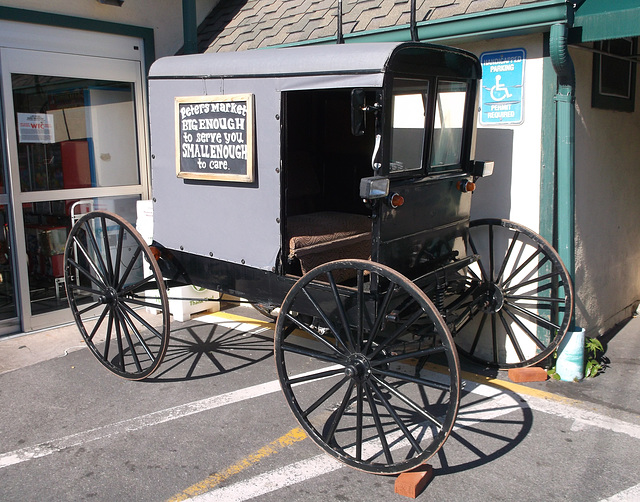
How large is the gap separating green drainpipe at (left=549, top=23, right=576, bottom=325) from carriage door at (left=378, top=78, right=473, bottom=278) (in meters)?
0.71

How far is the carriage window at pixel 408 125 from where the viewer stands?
150 inches

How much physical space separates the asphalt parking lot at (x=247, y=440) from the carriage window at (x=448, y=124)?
1778mm

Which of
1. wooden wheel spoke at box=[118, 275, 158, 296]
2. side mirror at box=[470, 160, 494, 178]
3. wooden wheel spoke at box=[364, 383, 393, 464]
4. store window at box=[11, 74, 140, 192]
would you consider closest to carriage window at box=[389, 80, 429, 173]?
side mirror at box=[470, 160, 494, 178]

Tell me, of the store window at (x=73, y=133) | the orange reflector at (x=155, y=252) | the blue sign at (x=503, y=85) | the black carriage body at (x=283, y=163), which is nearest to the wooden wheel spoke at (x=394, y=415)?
the black carriage body at (x=283, y=163)

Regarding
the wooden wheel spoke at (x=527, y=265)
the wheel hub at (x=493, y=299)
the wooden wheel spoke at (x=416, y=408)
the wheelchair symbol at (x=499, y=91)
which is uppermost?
the wheelchair symbol at (x=499, y=91)

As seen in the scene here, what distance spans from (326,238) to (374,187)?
884mm

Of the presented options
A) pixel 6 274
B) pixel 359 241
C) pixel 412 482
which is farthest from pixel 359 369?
pixel 6 274

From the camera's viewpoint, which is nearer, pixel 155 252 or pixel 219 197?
pixel 219 197

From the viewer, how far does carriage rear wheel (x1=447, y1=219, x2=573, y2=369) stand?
4.68 meters

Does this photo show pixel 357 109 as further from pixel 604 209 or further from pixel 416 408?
pixel 604 209

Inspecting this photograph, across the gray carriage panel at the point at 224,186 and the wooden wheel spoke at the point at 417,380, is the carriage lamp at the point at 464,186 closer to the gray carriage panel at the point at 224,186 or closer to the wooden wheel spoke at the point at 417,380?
the gray carriage panel at the point at 224,186

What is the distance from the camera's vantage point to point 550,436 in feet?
13.4

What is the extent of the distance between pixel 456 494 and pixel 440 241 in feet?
5.42

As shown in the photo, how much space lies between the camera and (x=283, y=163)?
3.92 metres
